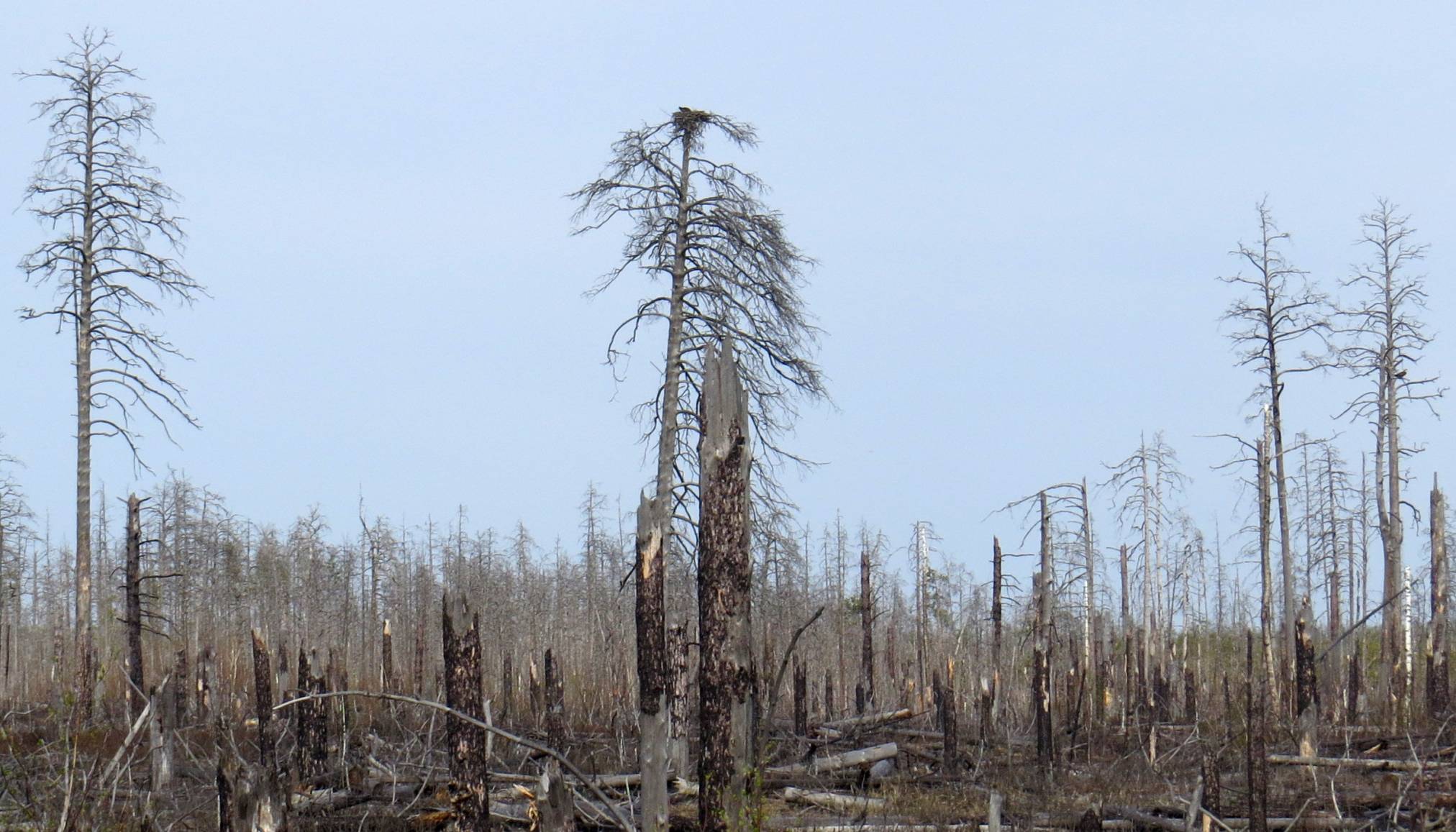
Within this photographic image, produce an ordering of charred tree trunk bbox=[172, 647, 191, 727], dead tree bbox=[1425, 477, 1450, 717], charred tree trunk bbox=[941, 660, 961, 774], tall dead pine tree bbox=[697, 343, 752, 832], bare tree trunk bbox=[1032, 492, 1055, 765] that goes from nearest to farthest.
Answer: tall dead pine tree bbox=[697, 343, 752, 832] → charred tree trunk bbox=[941, 660, 961, 774] → bare tree trunk bbox=[1032, 492, 1055, 765] → charred tree trunk bbox=[172, 647, 191, 727] → dead tree bbox=[1425, 477, 1450, 717]

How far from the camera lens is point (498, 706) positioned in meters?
23.6

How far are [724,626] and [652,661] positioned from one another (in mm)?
1110

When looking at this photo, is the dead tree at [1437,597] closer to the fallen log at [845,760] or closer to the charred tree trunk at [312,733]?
the fallen log at [845,760]

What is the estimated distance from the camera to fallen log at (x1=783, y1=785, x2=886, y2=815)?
12.0 m

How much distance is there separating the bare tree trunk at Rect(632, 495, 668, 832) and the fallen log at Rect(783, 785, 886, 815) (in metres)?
4.01

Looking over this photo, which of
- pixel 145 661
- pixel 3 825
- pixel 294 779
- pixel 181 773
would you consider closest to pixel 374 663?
pixel 145 661

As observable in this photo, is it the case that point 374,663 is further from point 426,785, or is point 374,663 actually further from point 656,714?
point 656,714

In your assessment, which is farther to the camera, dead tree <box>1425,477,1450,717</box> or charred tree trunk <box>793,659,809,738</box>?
dead tree <box>1425,477,1450,717</box>

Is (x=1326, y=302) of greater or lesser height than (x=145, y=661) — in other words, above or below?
above

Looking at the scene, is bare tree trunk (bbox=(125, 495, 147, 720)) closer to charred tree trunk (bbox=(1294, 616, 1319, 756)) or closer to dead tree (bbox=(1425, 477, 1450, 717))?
charred tree trunk (bbox=(1294, 616, 1319, 756))

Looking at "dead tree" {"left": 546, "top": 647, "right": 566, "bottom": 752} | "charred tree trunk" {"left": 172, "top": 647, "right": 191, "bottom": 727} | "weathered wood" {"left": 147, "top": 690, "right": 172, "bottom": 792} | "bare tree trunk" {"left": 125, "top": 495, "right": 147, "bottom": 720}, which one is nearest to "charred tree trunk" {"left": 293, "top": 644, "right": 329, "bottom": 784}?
"weathered wood" {"left": 147, "top": 690, "right": 172, "bottom": 792}

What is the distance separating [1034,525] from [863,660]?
18.7ft

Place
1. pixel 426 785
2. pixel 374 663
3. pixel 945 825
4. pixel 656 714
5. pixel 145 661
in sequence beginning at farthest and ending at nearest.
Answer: pixel 374 663, pixel 145 661, pixel 426 785, pixel 945 825, pixel 656 714

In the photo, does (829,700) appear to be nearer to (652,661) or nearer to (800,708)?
(800,708)
